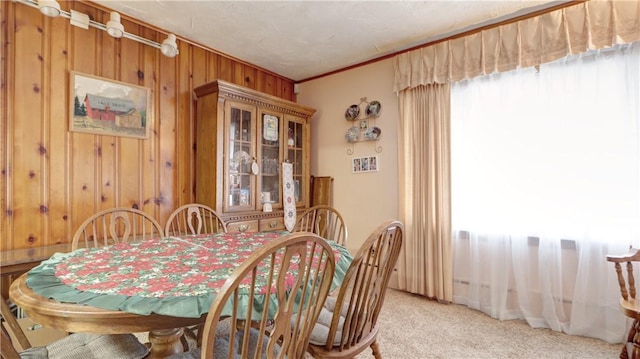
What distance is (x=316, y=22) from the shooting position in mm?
2412

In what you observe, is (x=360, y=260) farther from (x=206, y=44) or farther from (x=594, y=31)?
(x=206, y=44)

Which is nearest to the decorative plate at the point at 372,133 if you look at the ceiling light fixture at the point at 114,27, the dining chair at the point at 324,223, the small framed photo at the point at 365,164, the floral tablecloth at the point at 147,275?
the small framed photo at the point at 365,164

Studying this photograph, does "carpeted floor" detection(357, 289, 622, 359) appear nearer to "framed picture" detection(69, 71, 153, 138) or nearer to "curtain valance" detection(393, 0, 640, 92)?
"curtain valance" detection(393, 0, 640, 92)

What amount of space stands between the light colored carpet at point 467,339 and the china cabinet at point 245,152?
3.99ft

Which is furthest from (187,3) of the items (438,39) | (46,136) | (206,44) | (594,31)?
(594,31)

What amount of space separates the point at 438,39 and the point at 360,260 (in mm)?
2397

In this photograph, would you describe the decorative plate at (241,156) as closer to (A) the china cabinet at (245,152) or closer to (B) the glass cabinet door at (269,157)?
(A) the china cabinet at (245,152)

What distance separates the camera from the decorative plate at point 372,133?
3065mm

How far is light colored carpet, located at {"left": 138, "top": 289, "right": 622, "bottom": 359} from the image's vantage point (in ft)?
6.08

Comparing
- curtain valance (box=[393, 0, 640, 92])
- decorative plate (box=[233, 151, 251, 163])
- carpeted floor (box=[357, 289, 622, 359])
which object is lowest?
carpeted floor (box=[357, 289, 622, 359])

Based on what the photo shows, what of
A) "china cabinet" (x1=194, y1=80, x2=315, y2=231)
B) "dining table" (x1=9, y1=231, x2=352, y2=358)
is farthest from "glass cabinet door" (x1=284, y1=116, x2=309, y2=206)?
"dining table" (x1=9, y1=231, x2=352, y2=358)

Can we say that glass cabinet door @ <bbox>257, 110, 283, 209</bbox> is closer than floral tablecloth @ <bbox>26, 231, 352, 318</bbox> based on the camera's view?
No

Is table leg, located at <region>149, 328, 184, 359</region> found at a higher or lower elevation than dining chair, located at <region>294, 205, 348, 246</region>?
lower

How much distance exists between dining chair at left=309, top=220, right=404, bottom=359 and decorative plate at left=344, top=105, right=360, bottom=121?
2.17m
